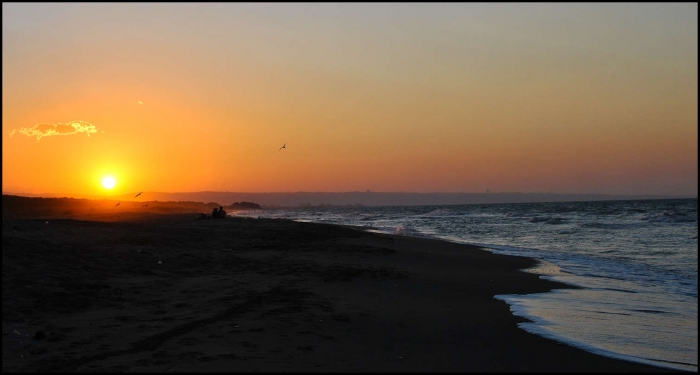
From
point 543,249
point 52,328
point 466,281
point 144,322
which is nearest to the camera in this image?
point 52,328

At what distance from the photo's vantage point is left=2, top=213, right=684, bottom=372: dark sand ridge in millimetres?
7156

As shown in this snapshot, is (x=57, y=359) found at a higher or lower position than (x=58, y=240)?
lower

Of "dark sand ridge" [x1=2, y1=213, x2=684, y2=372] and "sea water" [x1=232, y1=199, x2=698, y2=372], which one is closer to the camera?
"dark sand ridge" [x1=2, y1=213, x2=684, y2=372]

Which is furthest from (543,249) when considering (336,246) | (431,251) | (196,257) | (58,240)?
(58,240)

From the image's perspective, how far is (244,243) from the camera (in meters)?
Result: 21.9

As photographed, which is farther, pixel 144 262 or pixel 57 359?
pixel 144 262

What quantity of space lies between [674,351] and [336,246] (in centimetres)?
1548

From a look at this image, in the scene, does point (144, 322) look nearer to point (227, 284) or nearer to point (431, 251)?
point (227, 284)

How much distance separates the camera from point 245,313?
31.3ft

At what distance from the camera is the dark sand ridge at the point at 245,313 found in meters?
7.16

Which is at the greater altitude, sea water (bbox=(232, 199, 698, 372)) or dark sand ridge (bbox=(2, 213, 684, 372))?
dark sand ridge (bbox=(2, 213, 684, 372))

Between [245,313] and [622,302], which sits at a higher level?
[245,313]

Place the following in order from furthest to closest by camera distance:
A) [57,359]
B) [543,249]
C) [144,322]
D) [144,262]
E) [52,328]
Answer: [543,249], [144,262], [144,322], [52,328], [57,359]

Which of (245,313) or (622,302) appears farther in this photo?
(622,302)
